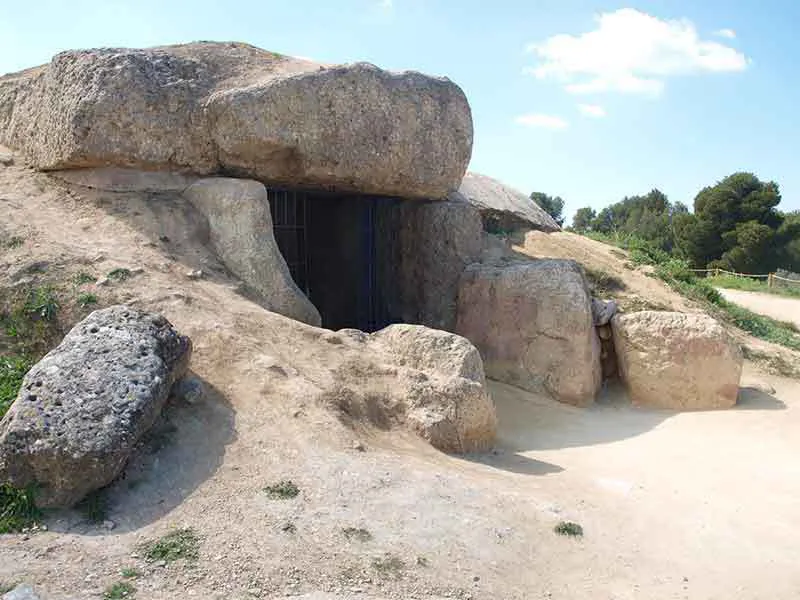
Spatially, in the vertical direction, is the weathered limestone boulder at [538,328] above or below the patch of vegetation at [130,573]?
above

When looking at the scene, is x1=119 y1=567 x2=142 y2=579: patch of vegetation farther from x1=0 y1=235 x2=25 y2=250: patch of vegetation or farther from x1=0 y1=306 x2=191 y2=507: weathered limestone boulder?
x1=0 y1=235 x2=25 y2=250: patch of vegetation

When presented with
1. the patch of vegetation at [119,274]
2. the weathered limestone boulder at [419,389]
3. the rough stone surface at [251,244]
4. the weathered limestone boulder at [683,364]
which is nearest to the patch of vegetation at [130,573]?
the weathered limestone boulder at [419,389]

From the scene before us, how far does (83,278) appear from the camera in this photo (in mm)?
6055

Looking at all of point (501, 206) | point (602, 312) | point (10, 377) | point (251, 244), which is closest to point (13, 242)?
point (10, 377)

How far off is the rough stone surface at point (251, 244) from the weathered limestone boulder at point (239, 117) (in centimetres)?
51

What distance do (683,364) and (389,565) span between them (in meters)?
5.28

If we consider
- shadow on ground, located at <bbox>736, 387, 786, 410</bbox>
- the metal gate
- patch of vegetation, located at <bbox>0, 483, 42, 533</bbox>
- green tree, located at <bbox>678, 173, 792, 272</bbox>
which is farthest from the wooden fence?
patch of vegetation, located at <bbox>0, 483, 42, 533</bbox>

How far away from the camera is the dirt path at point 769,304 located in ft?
52.1

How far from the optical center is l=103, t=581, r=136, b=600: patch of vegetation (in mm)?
3359

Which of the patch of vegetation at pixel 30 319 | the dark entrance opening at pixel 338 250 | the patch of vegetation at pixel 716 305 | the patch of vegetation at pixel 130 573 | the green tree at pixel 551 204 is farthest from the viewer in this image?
the green tree at pixel 551 204

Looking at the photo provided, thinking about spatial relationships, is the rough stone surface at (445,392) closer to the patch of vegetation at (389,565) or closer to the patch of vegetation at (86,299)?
the patch of vegetation at (389,565)

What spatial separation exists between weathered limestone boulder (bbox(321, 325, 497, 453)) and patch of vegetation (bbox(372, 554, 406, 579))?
1.62m

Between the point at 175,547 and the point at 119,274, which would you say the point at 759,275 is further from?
the point at 175,547

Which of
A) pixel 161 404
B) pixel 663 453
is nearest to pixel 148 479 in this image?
pixel 161 404
